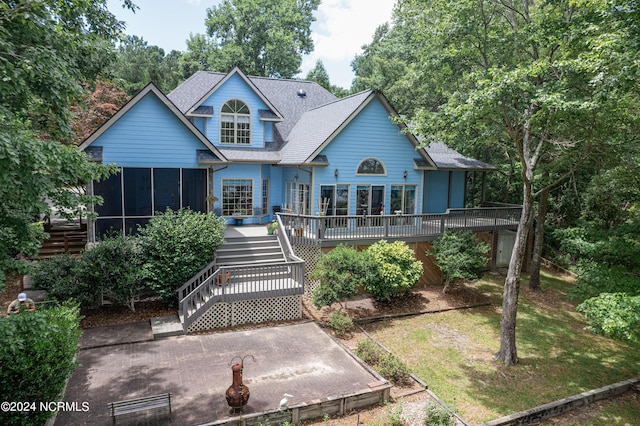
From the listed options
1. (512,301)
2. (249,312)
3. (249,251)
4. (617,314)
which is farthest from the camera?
(249,251)

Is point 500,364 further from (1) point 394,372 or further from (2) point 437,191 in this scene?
(2) point 437,191

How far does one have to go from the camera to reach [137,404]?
757 cm

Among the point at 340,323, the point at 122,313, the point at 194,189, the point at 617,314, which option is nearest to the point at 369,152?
the point at 194,189

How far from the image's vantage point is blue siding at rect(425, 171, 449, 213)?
21.6 m

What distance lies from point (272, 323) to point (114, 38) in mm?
10716

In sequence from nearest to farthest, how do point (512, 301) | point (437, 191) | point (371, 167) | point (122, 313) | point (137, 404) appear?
point (137, 404)
point (512, 301)
point (122, 313)
point (371, 167)
point (437, 191)

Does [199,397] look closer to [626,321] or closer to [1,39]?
[1,39]

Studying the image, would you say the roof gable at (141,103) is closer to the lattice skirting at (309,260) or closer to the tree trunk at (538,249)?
the lattice skirting at (309,260)

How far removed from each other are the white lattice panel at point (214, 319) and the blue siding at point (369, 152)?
22.6 feet

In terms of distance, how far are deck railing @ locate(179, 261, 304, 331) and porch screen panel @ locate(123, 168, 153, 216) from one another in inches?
170

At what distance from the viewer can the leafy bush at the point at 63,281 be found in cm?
1200

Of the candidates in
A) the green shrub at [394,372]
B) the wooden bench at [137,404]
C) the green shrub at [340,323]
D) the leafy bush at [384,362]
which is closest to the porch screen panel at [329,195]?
the green shrub at [340,323]

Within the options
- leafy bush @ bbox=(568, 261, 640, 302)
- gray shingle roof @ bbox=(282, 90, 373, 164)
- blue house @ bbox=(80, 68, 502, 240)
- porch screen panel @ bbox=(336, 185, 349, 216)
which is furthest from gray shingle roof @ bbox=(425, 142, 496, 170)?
leafy bush @ bbox=(568, 261, 640, 302)

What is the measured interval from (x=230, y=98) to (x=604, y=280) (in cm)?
1684
